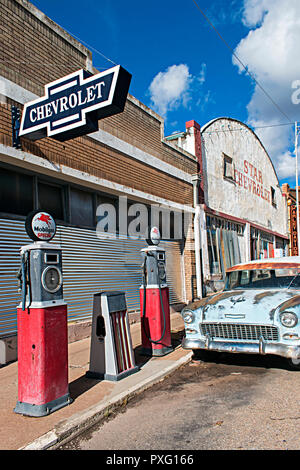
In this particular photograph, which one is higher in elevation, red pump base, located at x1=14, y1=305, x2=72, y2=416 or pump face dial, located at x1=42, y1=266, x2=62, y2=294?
pump face dial, located at x1=42, y1=266, x2=62, y2=294

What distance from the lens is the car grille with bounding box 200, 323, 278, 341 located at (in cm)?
532

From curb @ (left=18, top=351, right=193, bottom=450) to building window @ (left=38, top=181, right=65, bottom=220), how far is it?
4282 millimetres

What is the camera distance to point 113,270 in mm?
9695

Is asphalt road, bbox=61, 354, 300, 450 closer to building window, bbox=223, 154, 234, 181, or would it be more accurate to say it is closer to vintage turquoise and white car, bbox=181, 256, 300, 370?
vintage turquoise and white car, bbox=181, 256, 300, 370

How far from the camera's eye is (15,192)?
7.24 meters

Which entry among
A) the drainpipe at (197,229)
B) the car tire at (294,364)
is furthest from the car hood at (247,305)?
the drainpipe at (197,229)

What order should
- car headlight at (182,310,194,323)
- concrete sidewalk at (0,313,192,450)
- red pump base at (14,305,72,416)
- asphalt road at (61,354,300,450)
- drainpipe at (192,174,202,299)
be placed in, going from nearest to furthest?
1. asphalt road at (61,354,300,450)
2. concrete sidewalk at (0,313,192,450)
3. red pump base at (14,305,72,416)
4. car headlight at (182,310,194,323)
5. drainpipe at (192,174,202,299)

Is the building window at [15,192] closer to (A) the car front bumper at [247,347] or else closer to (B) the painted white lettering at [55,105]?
(B) the painted white lettering at [55,105]

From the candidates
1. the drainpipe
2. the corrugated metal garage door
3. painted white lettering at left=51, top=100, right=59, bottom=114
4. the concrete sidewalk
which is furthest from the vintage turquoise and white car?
the drainpipe

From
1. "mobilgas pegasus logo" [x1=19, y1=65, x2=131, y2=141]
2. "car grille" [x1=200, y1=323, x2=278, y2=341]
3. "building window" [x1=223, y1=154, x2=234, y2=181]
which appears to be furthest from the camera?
"building window" [x1=223, y1=154, x2=234, y2=181]

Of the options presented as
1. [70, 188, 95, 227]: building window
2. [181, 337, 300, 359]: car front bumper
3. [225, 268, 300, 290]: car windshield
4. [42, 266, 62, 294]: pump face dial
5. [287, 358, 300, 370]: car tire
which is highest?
[70, 188, 95, 227]: building window

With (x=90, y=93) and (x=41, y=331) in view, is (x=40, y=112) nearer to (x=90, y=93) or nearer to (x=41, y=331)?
(x=90, y=93)

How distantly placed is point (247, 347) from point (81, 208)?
5.10 metres

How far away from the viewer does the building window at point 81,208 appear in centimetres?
862
